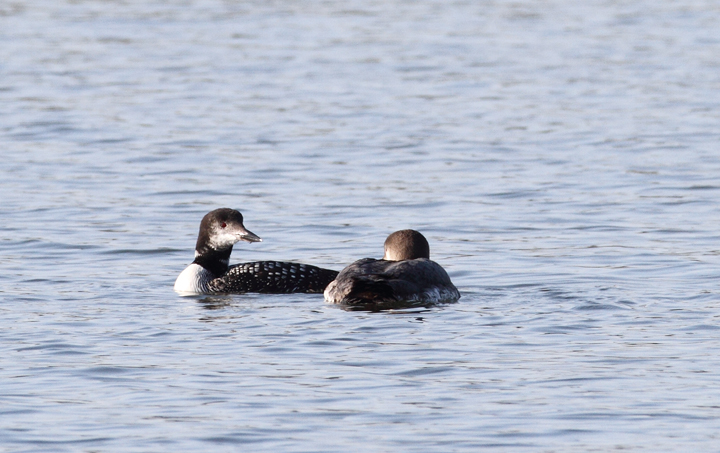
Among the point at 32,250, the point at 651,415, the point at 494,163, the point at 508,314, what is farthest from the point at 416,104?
the point at 651,415

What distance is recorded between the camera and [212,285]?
11.3 metres

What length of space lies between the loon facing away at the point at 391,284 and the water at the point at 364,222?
19 cm

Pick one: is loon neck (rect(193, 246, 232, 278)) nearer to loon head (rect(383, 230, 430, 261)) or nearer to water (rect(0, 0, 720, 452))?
water (rect(0, 0, 720, 452))

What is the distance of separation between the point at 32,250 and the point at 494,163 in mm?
6202

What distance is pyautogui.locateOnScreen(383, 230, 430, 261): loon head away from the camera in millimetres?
11000

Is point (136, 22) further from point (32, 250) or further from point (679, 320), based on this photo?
A: point (679, 320)

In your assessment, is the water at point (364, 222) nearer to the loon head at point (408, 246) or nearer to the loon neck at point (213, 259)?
the loon neck at point (213, 259)

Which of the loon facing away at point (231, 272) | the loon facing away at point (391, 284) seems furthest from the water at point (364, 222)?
the loon facing away at point (231, 272)

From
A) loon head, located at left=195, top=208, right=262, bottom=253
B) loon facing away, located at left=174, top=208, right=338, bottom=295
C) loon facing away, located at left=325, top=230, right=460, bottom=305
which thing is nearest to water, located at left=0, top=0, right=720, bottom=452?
loon facing away, located at left=325, top=230, right=460, bottom=305

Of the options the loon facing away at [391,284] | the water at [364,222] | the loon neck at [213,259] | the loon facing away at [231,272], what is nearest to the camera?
the water at [364,222]

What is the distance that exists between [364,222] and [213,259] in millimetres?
2558

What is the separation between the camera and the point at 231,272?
37.4 ft

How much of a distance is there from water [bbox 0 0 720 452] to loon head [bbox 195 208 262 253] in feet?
1.53

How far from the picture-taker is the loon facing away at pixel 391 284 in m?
10.1
